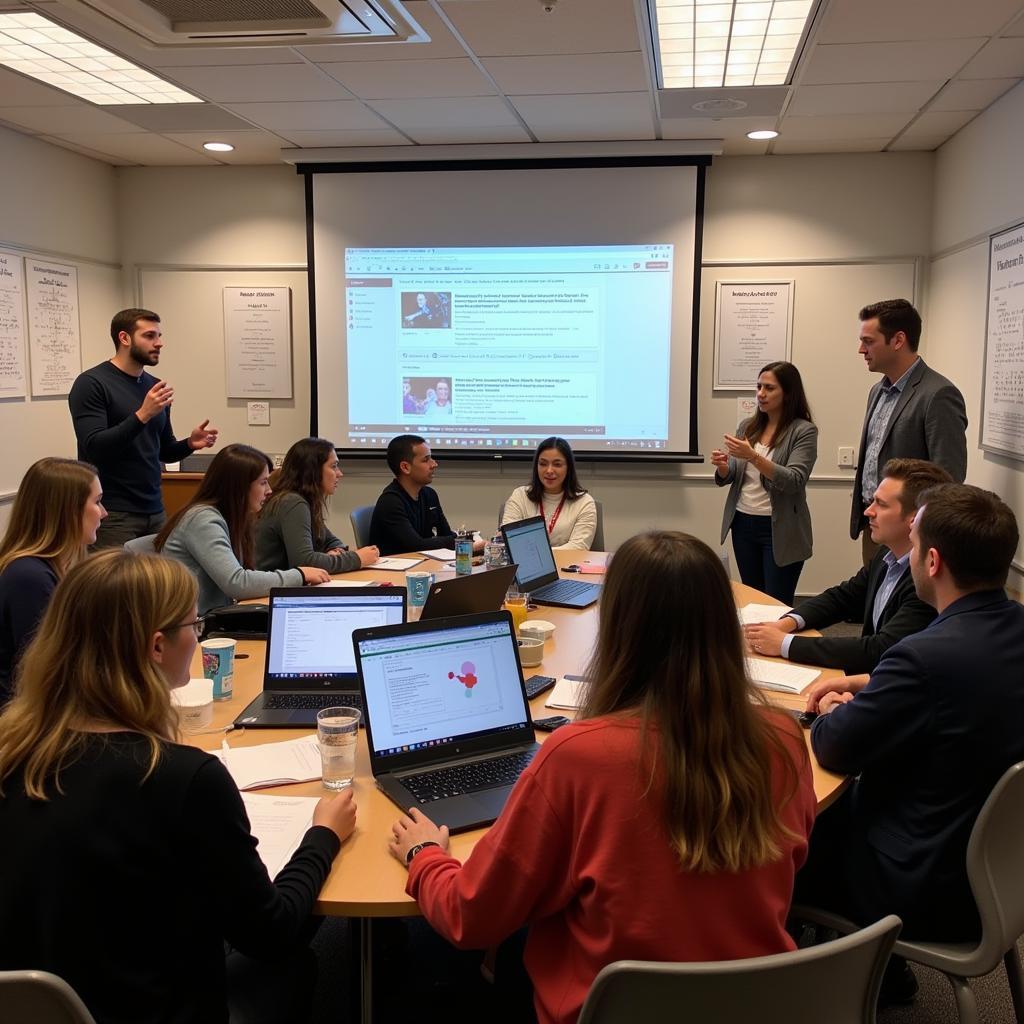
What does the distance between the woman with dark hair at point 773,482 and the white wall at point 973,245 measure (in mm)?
854

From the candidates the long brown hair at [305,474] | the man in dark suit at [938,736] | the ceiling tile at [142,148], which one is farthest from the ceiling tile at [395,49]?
the man in dark suit at [938,736]

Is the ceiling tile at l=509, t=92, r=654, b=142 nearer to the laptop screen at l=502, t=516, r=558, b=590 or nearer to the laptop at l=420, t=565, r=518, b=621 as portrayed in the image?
the laptop screen at l=502, t=516, r=558, b=590

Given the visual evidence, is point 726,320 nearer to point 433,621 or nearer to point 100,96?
point 100,96

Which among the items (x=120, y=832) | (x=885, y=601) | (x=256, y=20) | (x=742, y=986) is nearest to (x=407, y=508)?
(x=256, y=20)

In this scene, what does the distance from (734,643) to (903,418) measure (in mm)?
2785

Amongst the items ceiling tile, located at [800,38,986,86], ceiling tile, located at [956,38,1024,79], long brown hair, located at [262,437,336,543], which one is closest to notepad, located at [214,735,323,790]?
long brown hair, located at [262,437,336,543]

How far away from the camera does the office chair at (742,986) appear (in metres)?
1.01

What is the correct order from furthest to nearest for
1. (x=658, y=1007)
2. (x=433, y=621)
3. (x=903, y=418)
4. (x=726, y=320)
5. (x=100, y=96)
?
(x=726, y=320) < (x=100, y=96) < (x=903, y=418) < (x=433, y=621) < (x=658, y=1007)

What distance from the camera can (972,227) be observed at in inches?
174

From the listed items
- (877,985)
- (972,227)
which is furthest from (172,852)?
(972,227)

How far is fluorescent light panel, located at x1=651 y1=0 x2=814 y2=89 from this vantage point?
321cm

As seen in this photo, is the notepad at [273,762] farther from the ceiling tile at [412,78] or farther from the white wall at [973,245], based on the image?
the white wall at [973,245]

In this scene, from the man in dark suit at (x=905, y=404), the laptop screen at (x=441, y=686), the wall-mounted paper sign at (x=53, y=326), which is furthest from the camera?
the wall-mounted paper sign at (x=53, y=326)

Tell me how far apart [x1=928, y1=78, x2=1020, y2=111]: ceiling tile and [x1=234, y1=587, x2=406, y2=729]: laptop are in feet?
11.4
